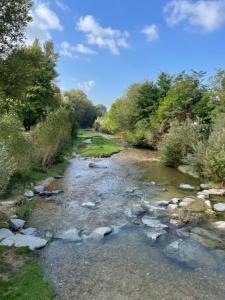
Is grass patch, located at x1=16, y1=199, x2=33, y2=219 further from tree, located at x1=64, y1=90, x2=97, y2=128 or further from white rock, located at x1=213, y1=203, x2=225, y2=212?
tree, located at x1=64, y1=90, x2=97, y2=128

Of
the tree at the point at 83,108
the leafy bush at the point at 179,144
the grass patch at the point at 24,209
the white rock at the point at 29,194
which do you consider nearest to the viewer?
the grass patch at the point at 24,209

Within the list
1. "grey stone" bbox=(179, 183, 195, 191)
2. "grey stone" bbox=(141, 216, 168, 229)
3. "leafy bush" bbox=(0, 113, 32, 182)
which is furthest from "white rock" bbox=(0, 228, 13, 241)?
"grey stone" bbox=(179, 183, 195, 191)

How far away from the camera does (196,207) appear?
1778 centimetres

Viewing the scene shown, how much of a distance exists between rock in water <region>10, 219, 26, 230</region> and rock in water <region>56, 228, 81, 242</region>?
6.39 feet

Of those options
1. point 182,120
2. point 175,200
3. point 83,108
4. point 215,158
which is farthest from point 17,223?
point 83,108

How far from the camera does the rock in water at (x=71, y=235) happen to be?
12844 millimetres

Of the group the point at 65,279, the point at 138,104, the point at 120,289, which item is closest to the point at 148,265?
the point at 120,289

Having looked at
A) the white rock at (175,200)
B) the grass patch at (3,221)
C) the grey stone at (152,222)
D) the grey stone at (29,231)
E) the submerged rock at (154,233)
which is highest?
the grass patch at (3,221)

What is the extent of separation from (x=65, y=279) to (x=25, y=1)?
44.2 feet

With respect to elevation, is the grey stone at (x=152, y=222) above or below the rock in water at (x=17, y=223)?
below

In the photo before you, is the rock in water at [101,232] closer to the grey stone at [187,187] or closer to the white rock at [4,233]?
the white rock at [4,233]

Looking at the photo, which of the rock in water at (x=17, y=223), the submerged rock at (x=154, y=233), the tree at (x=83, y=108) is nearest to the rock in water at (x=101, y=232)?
the submerged rock at (x=154, y=233)

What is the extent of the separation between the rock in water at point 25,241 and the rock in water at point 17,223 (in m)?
1.02

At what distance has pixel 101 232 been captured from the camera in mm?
13516
